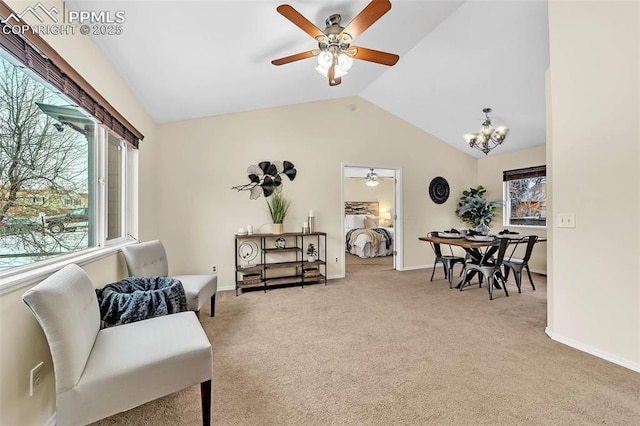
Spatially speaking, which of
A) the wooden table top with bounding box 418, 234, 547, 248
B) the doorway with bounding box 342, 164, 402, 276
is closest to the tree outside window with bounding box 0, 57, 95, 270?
the doorway with bounding box 342, 164, 402, 276

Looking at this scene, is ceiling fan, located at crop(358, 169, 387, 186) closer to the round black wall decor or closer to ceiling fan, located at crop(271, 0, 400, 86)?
the round black wall decor

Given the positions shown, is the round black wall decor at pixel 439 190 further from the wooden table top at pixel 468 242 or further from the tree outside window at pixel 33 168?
the tree outside window at pixel 33 168

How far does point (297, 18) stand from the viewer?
6.25 feet

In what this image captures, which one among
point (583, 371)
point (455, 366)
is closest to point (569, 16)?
point (583, 371)

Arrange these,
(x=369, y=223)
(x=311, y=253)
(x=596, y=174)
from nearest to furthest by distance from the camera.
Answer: (x=596, y=174) < (x=311, y=253) < (x=369, y=223)

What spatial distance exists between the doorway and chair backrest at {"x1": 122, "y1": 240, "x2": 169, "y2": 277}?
2739 mm

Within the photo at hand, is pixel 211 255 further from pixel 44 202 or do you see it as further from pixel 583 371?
pixel 583 371

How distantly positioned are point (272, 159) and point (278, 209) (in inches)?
31.2

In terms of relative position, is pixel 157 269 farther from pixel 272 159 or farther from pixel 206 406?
pixel 272 159

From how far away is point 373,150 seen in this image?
16.2 ft

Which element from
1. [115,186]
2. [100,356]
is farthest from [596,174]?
[115,186]

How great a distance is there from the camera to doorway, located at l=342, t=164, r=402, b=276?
207 inches

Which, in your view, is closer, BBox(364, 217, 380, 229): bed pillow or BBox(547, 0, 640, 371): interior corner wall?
BBox(547, 0, 640, 371): interior corner wall

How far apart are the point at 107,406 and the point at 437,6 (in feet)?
12.3
